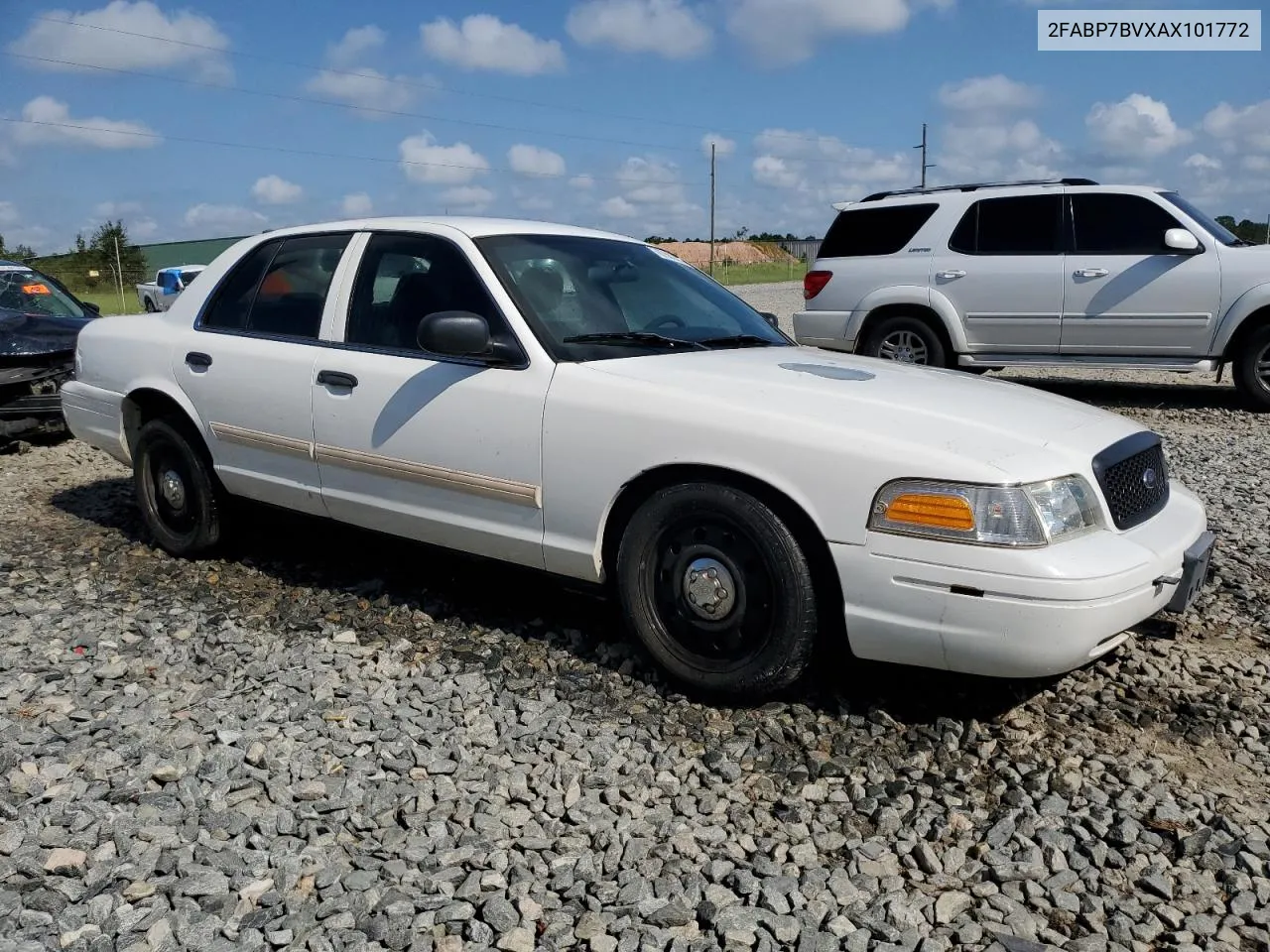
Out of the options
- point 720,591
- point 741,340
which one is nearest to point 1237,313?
point 741,340

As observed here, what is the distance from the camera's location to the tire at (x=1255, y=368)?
30.2 ft

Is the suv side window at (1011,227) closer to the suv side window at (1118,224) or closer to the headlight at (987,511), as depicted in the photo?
the suv side window at (1118,224)

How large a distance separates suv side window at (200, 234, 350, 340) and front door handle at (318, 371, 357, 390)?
0.25 meters

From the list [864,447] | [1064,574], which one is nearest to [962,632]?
[1064,574]

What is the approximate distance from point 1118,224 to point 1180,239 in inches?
22.1

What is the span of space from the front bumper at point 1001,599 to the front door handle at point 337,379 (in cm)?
215

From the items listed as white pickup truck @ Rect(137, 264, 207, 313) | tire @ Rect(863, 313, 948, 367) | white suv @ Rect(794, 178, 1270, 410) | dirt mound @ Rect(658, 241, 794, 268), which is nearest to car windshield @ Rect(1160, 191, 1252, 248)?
white suv @ Rect(794, 178, 1270, 410)

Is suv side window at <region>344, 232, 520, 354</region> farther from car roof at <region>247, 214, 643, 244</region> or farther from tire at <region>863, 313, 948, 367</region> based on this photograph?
tire at <region>863, 313, 948, 367</region>

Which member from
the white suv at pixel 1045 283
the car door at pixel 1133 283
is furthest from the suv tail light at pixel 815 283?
the car door at pixel 1133 283

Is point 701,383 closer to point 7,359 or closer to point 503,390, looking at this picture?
point 503,390

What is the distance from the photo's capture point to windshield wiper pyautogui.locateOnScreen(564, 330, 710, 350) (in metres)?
4.01

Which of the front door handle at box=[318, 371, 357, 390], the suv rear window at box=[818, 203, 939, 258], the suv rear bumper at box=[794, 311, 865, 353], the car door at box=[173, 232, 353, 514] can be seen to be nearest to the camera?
the front door handle at box=[318, 371, 357, 390]

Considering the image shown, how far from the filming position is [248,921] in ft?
8.42

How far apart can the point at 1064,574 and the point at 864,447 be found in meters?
0.66
